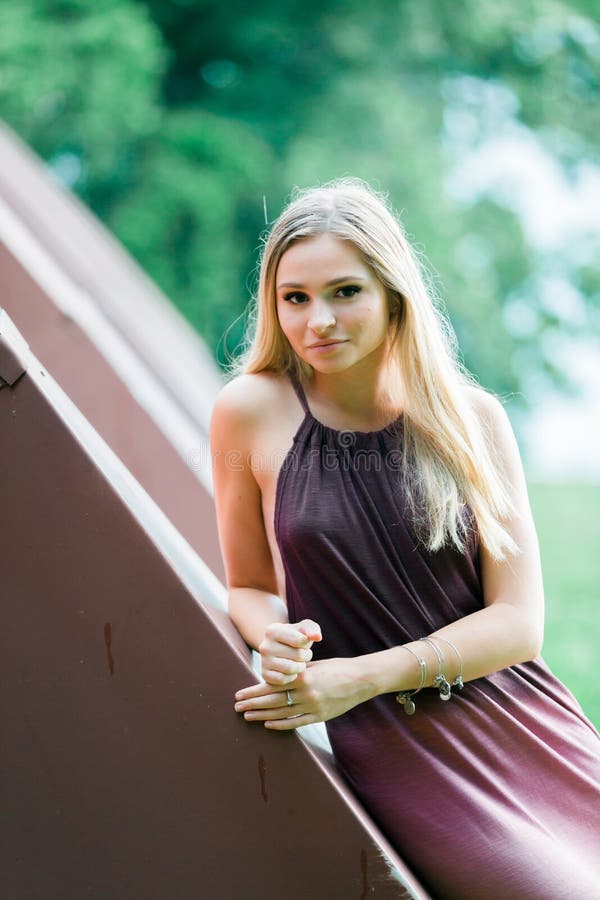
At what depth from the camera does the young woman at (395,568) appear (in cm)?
152

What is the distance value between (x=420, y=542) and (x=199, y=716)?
43 centimetres

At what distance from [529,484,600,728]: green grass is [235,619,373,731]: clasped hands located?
4457 mm

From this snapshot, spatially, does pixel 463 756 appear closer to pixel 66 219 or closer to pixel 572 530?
pixel 66 219

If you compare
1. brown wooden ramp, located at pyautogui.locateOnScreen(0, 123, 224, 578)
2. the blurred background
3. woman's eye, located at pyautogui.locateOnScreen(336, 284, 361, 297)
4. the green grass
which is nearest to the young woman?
woman's eye, located at pyautogui.locateOnScreen(336, 284, 361, 297)

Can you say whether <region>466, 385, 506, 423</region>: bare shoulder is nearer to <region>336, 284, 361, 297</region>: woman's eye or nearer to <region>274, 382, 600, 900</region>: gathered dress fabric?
<region>274, 382, 600, 900</region>: gathered dress fabric

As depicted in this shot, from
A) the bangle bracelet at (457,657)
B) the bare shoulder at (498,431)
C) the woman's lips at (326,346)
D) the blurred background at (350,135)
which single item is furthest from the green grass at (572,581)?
the woman's lips at (326,346)

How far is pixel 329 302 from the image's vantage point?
66.8 inches

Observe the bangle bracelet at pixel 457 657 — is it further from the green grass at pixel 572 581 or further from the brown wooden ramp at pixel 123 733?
the green grass at pixel 572 581

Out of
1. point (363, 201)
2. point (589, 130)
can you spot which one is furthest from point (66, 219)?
point (589, 130)

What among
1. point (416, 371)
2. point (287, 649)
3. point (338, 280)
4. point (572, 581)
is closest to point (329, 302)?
point (338, 280)

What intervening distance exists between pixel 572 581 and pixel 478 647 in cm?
749

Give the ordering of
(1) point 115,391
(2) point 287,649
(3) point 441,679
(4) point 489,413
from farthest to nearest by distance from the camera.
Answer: (1) point 115,391, (4) point 489,413, (3) point 441,679, (2) point 287,649

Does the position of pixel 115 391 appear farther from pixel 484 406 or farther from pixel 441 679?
pixel 441 679

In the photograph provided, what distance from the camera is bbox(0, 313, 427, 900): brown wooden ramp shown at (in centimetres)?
147
